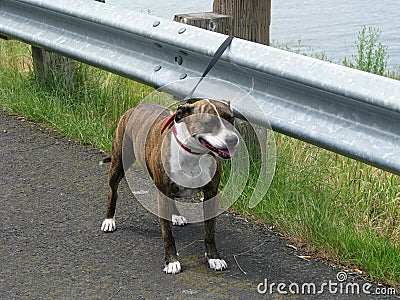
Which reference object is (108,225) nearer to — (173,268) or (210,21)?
(173,268)

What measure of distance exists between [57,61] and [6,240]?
2.33 m

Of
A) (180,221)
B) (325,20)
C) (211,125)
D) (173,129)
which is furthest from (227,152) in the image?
(325,20)

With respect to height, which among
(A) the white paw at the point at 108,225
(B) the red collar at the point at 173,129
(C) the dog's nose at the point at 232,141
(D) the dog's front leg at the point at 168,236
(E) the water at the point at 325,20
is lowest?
(E) the water at the point at 325,20

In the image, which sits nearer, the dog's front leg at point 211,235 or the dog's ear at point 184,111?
the dog's ear at point 184,111

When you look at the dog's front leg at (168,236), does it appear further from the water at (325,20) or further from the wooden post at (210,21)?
the water at (325,20)

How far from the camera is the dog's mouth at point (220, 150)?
12.2ft

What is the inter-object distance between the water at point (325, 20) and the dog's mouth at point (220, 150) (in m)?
5.14

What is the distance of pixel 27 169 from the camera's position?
5262 millimetres

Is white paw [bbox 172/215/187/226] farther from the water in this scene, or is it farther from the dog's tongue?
the water

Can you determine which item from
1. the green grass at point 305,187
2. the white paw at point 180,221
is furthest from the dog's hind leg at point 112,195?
the green grass at point 305,187

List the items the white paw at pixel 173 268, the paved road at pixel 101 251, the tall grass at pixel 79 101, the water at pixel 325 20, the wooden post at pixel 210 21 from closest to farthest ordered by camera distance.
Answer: the paved road at pixel 101 251
the white paw at pixel 173 268
the wooden post at pixel 210 21
the tall grass at pixel 79 101
the water at pixel 325 20

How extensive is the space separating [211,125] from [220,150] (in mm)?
126

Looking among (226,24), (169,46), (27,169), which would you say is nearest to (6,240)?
(27,169)

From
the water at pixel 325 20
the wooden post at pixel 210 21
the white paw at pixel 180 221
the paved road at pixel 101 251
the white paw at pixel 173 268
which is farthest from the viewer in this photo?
the water at pixel 325 20
